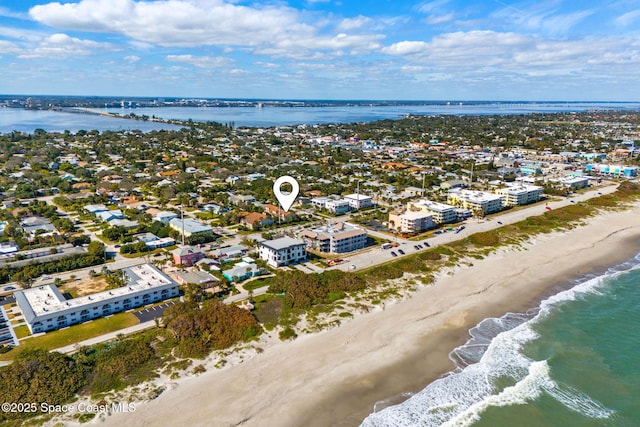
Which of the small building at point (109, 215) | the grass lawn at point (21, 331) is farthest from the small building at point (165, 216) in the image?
the grass lawn at point (21, 331)

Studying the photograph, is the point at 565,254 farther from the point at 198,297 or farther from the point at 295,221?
the point at 198,297

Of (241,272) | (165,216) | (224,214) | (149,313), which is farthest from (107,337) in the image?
(224,214)

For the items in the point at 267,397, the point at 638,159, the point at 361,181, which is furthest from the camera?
the point at 638,159

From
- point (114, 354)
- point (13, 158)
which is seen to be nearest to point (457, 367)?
point (114, 354)

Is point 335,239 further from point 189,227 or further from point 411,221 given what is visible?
point 189,227

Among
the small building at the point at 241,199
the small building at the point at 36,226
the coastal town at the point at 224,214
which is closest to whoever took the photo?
the coastal town at the point at 224,214

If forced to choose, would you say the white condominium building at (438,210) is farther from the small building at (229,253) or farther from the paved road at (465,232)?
the small building at (229,253)

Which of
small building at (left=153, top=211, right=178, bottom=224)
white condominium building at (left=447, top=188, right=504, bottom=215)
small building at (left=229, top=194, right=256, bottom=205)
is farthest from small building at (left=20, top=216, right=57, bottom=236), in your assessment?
white condominium building at (left=447, top=188, right=504, bottom=215)
